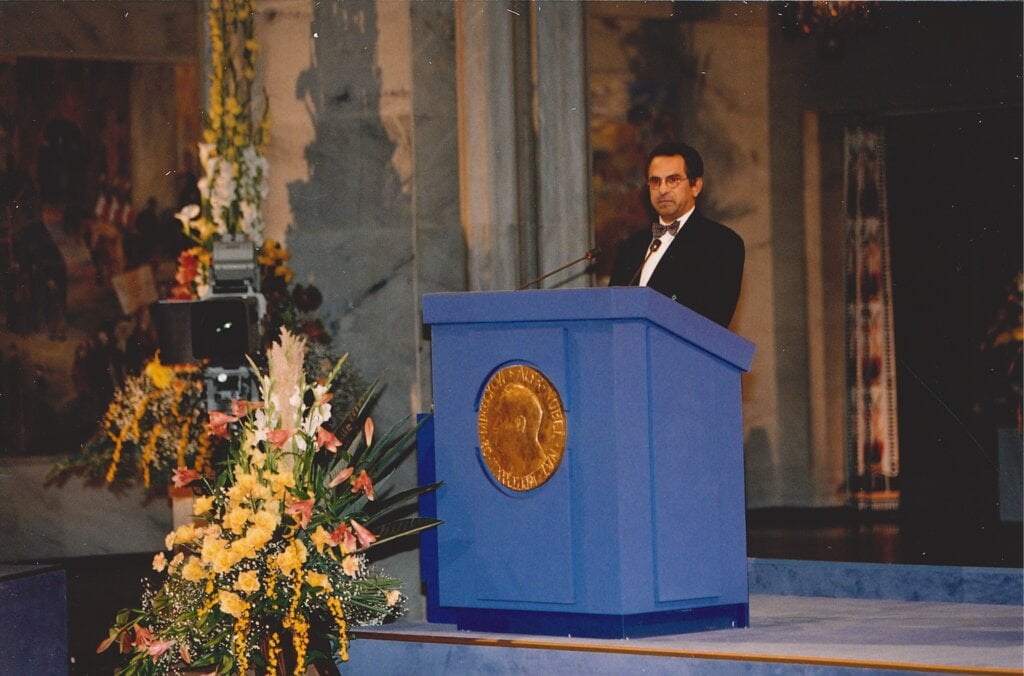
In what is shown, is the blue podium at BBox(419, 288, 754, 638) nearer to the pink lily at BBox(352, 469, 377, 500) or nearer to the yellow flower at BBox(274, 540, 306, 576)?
the pink lily at BBox(352, 469, 377, 500)

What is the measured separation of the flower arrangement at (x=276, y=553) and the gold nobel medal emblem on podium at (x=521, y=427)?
0.21m

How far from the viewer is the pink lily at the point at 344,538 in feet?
13.2

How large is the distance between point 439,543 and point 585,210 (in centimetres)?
272

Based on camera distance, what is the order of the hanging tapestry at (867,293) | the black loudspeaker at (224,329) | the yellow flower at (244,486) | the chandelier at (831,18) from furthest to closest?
the hanging tapestry at (867,293) < the chandelier at (831,18) < the black loudspeaker at (224,329) < the yellow flower at (244,486)

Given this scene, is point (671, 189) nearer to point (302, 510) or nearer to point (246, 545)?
point (302, 510)

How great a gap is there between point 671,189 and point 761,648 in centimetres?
134

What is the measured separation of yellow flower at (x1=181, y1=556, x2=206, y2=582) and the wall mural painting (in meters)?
6.14

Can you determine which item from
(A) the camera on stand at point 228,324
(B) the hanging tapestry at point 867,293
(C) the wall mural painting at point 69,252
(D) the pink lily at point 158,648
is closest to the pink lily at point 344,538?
(D) the pink lily at point 158,648

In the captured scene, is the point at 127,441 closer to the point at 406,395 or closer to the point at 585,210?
the point at 406,395

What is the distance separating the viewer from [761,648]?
12.8ft

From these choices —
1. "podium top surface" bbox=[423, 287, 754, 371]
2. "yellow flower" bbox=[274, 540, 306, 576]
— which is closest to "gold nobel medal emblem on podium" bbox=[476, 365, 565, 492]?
"podium top surface" bbox=[423, 287, 754, 371]

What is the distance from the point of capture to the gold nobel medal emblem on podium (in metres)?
4.08

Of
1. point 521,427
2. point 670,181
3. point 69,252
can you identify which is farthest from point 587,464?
point 69,252

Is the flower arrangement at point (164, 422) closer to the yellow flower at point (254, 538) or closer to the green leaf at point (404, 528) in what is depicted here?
the green leaf at point (404, 528)
